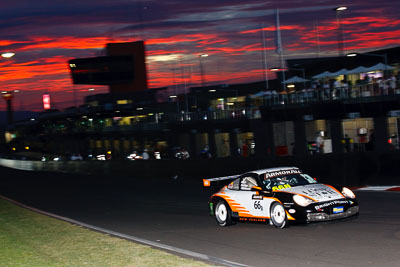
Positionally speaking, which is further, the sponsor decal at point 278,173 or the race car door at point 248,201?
the sponsor decal at point 278,173

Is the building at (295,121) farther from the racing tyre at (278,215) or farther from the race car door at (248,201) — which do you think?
the racing tyre at (278,215)

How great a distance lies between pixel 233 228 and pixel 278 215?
138cm

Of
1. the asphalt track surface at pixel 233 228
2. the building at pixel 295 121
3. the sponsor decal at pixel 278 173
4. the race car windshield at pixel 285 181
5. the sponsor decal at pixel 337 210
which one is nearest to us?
the asphalt track surface at pixel 233 228

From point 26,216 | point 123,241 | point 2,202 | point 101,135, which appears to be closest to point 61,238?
point 123,241

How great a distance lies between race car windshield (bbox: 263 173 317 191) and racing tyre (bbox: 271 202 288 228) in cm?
53

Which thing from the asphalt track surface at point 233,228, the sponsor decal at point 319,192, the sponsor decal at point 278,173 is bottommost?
the asphalt track surface at point 233,228

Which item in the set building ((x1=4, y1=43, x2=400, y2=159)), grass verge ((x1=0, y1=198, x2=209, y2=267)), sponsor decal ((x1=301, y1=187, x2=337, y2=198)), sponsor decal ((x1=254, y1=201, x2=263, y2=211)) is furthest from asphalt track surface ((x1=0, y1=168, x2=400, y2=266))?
building ((x1=4, y1=43, x2=400, y2=159))

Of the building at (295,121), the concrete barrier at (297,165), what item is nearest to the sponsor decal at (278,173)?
the concrete barrier at (297,165)

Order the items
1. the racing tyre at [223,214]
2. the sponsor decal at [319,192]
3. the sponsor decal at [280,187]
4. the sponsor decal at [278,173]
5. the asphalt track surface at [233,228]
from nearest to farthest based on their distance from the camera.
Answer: the asphalt track surface at [233,228], the sponsor decal at [319,192], the sponsor decal at [280,187], the sponsor decal at [278,173], the racing tyre at [223,214]

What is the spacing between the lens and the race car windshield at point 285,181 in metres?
12.7

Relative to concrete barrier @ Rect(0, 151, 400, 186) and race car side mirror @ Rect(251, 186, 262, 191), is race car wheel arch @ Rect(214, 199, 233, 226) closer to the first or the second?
race car side mirror @ Rect(251, 186, 262, 191)

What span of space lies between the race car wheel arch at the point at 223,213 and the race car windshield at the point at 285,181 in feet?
3.92

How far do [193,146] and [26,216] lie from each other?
4599 cm

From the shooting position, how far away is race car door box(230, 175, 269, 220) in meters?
12.6
